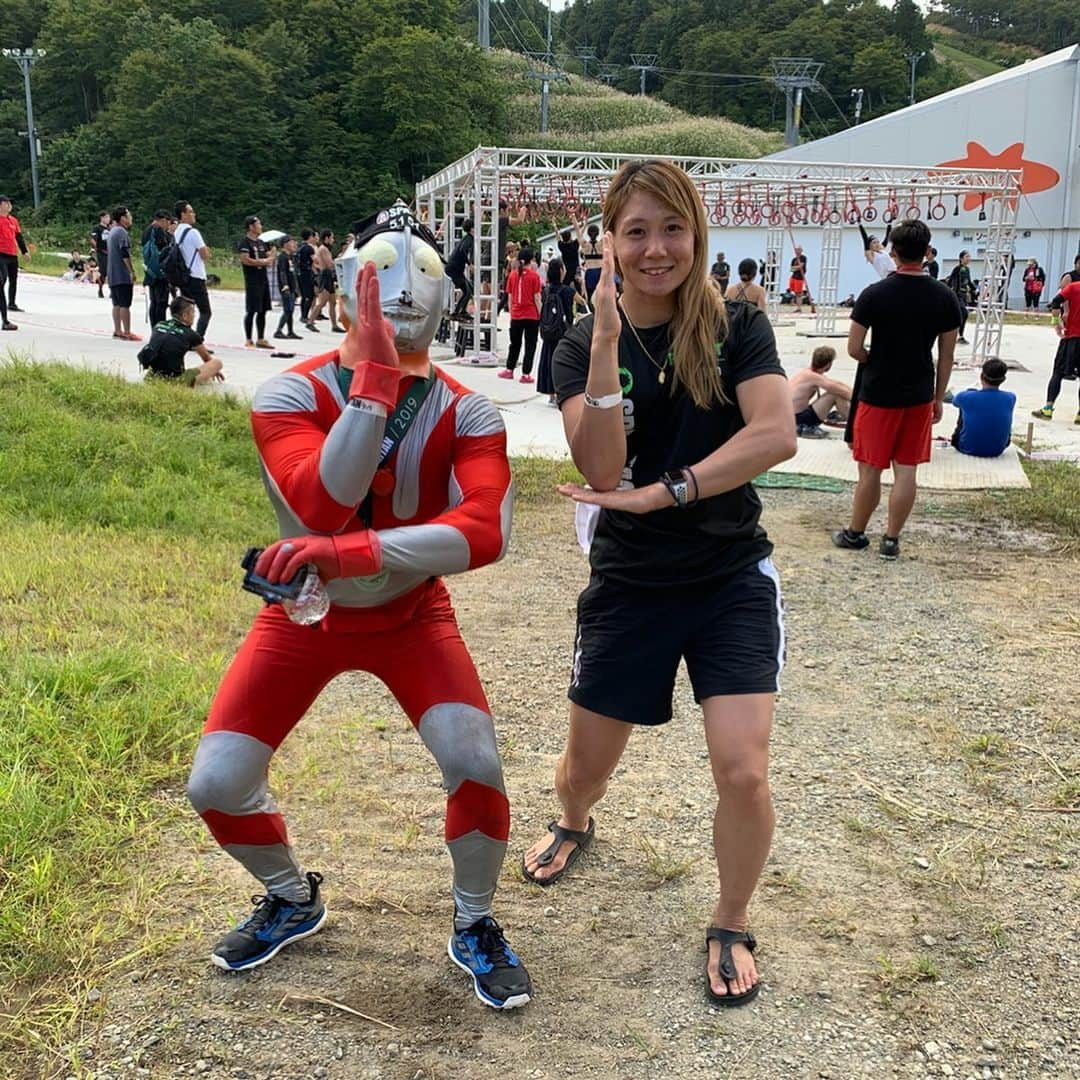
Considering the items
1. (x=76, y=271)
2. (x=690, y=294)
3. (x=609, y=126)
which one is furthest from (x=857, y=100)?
(x=690, y=294)

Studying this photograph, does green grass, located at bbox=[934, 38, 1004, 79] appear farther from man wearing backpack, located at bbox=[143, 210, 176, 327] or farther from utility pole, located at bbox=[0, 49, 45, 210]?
man wearing backpack, located at bbox=[143, 210, 176, 327]

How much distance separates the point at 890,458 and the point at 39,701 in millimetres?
4944

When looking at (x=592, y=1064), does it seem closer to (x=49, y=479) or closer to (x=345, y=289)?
(x=345, y=289)

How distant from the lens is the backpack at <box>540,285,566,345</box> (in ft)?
36.1

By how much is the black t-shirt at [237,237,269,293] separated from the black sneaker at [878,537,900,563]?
9368mm

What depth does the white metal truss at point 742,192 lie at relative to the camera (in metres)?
15.0

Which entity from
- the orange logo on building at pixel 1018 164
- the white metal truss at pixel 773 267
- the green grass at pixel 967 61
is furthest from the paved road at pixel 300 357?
the green grass at pixel 967 61

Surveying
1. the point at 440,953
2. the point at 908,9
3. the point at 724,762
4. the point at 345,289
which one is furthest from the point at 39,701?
the point at 908,9

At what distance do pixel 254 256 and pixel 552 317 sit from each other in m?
4.41

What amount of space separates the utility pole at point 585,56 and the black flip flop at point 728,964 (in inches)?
3927

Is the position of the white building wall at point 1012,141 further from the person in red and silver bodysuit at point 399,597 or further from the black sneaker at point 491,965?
the black sneaker at point 491,965

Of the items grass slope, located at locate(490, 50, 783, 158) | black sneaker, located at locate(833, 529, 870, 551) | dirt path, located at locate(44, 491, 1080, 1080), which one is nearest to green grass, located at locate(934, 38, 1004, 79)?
grass slope, located at locate(490, 50, 783, 158)

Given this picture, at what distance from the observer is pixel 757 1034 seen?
2.47m

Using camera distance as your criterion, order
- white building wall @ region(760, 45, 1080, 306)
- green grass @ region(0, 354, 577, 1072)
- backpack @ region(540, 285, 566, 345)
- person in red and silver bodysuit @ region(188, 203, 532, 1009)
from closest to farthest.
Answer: person in red and silver bodysuit @ region(188, 203, 532, 1009)
green grass @ region(0, 354, 577, 1072)
backpack @ region(540, 285, 566, 345)
white building wall @ region(760, 45, 1080, 306)
